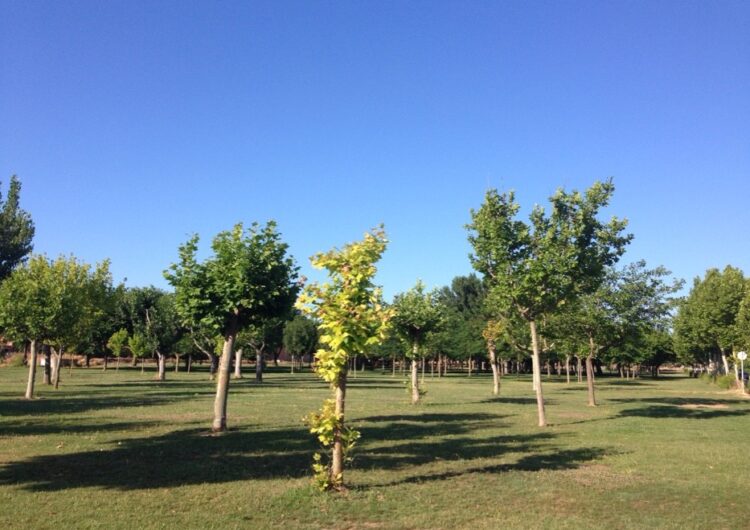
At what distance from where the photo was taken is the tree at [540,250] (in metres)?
19.1

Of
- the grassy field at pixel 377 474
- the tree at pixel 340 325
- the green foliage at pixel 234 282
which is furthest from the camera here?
the green foliage at pixel 234 282

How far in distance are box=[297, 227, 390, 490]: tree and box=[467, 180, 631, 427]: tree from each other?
10.6m

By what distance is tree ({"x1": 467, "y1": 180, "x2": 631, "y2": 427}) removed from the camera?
1909cm

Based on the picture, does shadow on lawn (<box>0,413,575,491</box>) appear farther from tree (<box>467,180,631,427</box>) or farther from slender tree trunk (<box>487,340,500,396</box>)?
slender tree trunk (<box>487,340,500,396</box>)

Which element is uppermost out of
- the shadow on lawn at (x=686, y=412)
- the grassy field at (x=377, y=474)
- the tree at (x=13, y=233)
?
the tree at (x=13, y=233)

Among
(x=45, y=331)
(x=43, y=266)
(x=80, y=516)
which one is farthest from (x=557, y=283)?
(x=43, y=266)

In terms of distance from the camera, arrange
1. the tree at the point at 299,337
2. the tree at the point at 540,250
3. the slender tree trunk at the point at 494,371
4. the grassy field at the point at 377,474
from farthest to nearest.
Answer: the tree at the point at 299,337
the slender tree trunk at the point at 494,371
the tree at the point at 540,250
the grassy field at the point at 377,474

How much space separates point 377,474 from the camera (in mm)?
10695

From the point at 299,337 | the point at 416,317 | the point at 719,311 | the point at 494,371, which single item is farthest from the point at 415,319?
the point at 299,337

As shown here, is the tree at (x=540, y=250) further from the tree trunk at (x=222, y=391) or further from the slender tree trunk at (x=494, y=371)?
the slender tree trunk at (x=494, y=371)

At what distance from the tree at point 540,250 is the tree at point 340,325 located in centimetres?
1057

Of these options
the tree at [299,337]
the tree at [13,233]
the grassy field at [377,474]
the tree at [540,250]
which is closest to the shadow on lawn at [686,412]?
the grassy field at [377,474]

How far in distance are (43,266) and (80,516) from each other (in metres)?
26.7

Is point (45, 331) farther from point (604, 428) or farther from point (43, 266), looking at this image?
point (604, 428)
